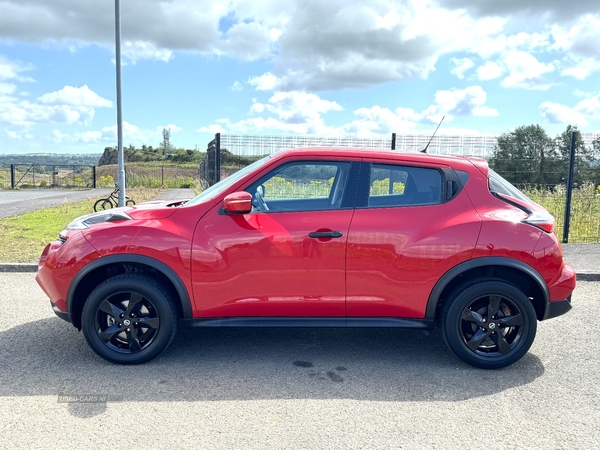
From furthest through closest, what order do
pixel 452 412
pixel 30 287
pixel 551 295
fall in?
pixel 30 287 < pixel 551 295 < pixel 452 412

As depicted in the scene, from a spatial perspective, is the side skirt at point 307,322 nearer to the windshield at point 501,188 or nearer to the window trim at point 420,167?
the window trim at point 420,167

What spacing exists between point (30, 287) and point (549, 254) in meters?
6.00

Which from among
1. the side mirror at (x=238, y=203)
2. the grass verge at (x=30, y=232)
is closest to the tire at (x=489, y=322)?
the side mirror at (x=238, y=203)

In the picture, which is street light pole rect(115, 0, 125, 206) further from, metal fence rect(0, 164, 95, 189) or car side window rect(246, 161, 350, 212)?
metal fence rect(0, 164, 95, 189)

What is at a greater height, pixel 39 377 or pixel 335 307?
pixel 335 307

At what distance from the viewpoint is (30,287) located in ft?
21.4

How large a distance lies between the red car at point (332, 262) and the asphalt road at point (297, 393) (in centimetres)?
33

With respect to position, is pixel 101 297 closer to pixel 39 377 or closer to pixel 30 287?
pixel 39 377

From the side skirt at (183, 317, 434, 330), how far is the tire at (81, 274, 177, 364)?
0.73 feet

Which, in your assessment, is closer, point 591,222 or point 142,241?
point 142,241

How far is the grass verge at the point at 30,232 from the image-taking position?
819 centimetres

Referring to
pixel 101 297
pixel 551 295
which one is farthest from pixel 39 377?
pixel 551 295

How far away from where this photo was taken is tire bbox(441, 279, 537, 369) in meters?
4.04

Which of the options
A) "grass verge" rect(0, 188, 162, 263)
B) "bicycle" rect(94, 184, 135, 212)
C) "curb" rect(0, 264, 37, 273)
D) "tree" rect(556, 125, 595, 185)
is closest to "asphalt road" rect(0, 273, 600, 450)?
"curb" rect(0, 264, 37, 273)
